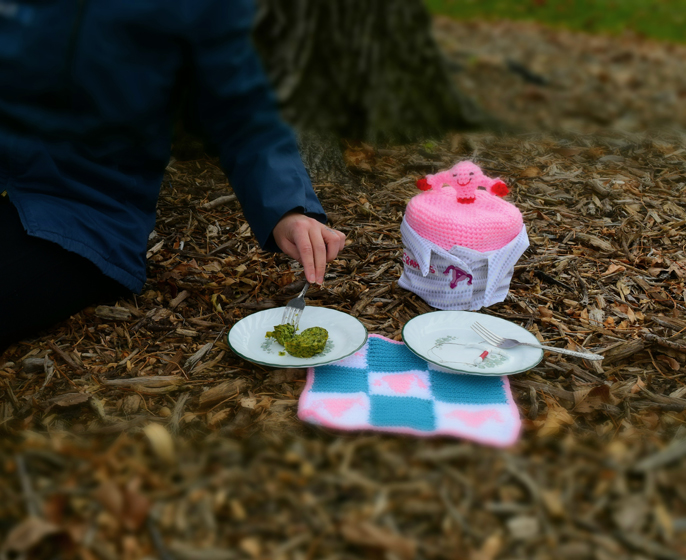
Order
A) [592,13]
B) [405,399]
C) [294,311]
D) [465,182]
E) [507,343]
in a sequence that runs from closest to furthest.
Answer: [405,399]
[507,343]
[294,311]
[465,182]
[592,13]

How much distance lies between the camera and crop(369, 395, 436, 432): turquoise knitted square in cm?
151

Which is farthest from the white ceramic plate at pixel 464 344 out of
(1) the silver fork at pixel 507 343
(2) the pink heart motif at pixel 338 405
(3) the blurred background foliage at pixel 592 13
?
(3) the blurred background foliage at pixel 592 13

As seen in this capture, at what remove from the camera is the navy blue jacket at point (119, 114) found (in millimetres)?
1680

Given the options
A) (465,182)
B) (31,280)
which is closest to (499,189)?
(465,182)

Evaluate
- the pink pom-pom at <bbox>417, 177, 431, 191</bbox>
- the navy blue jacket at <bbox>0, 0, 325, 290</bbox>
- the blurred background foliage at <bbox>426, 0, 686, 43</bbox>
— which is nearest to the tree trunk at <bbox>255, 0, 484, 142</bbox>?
the pink pom-pom at <bbox>417, 177, 431, 191</bbox>

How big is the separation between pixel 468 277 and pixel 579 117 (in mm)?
3981

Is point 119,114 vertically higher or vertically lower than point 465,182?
higher

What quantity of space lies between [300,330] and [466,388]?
0.51 m

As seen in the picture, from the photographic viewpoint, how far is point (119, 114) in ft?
5.99

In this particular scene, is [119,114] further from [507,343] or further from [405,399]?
[507,343]

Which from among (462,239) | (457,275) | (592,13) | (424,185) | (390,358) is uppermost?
(592,13)

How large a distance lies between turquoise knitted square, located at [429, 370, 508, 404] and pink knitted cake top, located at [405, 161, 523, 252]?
1.47ft

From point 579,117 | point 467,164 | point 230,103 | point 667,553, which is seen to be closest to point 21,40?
point 230,103

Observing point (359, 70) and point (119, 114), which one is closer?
point (119, 114)
